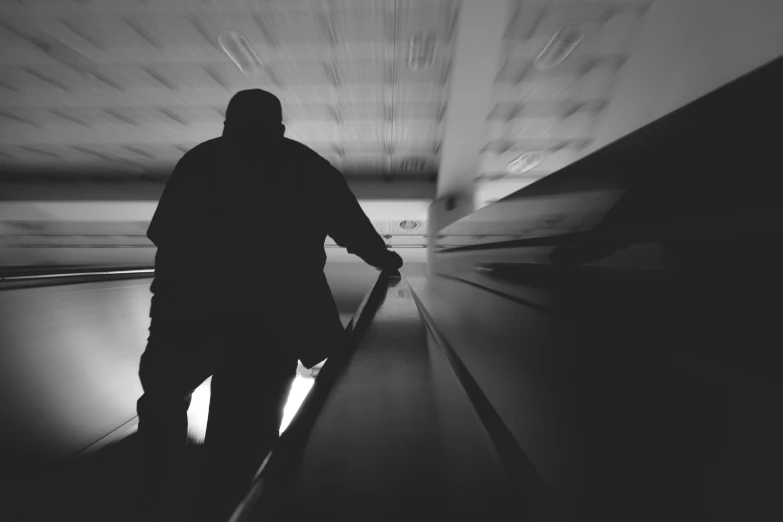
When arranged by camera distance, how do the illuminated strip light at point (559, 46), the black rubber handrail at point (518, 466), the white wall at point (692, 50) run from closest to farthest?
1. the black rubber handrail at point (518, 466)
2. the white wall at point (692, 50)
3. the illuminated strip light at point (559, 46)

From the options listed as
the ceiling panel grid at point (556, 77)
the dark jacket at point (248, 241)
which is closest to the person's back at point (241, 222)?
the dark jacket at point (248, 241)

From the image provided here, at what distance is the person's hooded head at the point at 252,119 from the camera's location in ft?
3.37

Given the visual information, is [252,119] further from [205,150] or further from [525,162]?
[525,162]

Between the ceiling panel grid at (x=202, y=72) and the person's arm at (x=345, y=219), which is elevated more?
the ceiling panel grid at (x=202, y=72)

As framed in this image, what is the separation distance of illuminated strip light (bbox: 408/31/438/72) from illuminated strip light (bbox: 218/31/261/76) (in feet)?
5.48

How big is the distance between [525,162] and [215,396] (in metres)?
5.81

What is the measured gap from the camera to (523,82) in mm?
3434

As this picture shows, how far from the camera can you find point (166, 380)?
896mm

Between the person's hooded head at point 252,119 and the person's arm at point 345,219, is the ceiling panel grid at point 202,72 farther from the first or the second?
the person's arm at point 345,219

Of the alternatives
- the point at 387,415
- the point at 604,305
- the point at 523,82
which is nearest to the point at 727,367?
the point at 604,305

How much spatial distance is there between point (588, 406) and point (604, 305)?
0.34 metres

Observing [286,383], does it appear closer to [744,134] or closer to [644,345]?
[644,345]

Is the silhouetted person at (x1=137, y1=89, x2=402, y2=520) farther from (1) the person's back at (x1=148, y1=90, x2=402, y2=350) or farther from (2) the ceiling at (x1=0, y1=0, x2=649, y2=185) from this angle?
(2) the ceiling at (x1=0, y1=0, x2=649, y2=185)

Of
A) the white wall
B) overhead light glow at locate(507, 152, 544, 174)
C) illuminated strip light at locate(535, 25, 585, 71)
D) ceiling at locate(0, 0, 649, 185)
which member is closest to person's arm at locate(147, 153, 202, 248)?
ceiling at locate(0, 0, 649, 185)
